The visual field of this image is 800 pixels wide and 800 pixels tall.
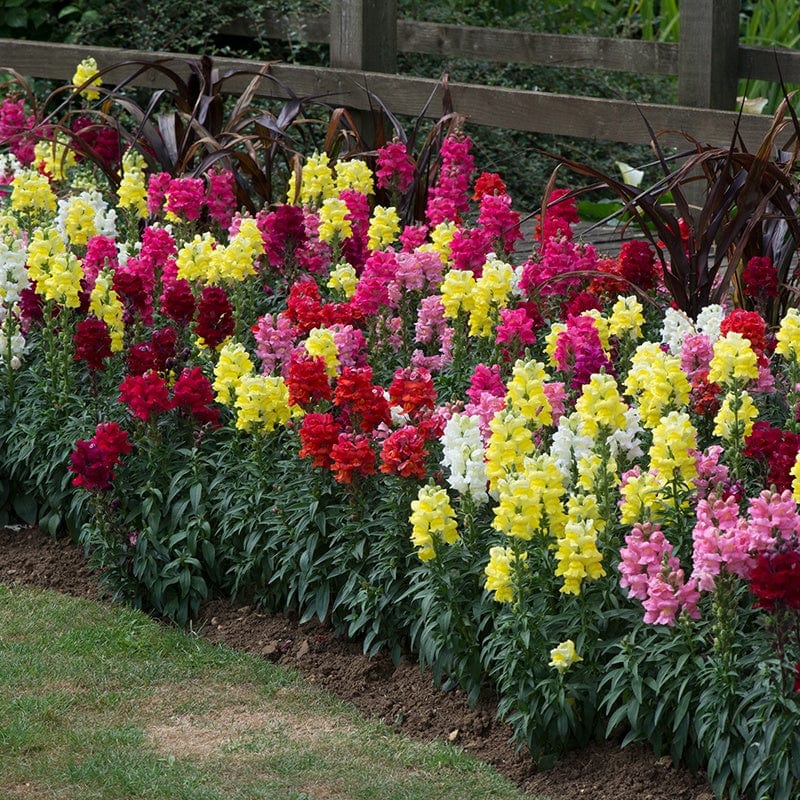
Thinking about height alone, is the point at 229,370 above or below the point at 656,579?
above

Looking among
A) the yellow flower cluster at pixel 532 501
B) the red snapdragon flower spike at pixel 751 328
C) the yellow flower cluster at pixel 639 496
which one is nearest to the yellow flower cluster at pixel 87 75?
the red snapdragon flower spike at pixel 751 328

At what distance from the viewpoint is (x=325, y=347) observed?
16.1 ft

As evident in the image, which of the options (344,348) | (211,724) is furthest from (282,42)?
(211,724)

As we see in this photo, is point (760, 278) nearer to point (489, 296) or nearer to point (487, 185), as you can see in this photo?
point (489, 296)

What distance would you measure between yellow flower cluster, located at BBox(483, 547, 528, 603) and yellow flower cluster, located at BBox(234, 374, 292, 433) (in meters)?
1.21

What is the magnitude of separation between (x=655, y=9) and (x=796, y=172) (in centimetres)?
842

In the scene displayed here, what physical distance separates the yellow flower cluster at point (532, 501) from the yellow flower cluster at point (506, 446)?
92mm

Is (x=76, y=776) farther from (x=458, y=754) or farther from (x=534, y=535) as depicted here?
(x=534, y=535)

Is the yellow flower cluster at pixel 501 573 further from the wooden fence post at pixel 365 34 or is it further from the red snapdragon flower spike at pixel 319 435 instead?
the wooden fence post at pixel 365 34

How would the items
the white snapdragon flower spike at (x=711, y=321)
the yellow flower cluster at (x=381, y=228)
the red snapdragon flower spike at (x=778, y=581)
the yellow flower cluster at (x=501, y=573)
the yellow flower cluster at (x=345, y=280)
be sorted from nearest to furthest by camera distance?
1. the red snapdragon flower spike at (x=778, y=581)
2. the yellow flower cluster at (x=501, y=573)
3. the white snapdragon flower spike at (x=711, y=321)
4. the yellow flower cluster at (x=345, y=280)
5. the yellow flower cluster at (x=381, y=228)

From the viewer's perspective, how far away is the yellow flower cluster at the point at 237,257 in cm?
576

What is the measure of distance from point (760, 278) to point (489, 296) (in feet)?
3.12

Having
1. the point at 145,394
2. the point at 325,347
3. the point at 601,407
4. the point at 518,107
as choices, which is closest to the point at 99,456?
the point at 145,394

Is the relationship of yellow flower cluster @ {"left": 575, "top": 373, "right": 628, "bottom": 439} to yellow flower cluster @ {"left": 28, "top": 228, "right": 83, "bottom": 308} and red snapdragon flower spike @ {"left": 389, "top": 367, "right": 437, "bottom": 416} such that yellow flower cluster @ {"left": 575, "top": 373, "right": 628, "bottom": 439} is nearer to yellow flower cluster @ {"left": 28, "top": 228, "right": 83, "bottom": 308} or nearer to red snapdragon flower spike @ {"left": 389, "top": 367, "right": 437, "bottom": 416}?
red snapdragon flower spike @ {"left": 389, "top": 367, "right": 437, "bottom": 416}
